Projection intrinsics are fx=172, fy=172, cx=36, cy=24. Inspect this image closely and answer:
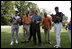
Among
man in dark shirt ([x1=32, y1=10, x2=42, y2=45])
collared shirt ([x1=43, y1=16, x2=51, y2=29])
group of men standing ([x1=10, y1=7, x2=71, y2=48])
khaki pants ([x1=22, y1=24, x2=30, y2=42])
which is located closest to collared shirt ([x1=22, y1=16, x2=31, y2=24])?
group of men standing ([x1=10, y1=7, x2=71, y2=48])

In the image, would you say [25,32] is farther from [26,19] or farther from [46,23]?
[46,23]

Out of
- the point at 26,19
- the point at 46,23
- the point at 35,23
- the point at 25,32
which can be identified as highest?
the point at 26,19

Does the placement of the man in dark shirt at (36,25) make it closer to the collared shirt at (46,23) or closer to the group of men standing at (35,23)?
the group of men standing at (35,23)

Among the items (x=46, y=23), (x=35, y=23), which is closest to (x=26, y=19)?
(x=35, y=23)

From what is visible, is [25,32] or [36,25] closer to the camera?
[36,25]

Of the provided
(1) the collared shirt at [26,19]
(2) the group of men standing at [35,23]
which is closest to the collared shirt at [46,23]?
(2) the group of men standing at [35,23]

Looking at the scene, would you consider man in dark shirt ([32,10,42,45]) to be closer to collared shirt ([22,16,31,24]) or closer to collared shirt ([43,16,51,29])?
collared shirt ([22,16,31,24])

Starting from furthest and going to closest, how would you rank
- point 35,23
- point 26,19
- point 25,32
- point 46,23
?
point 25,32
point 46,23
point 26,19
point 35,23

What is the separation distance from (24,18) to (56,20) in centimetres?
216

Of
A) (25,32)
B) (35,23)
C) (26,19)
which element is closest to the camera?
(35,23)

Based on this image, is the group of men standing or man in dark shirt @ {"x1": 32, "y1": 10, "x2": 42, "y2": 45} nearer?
the group of men standing

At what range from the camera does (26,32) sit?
30.8 ft

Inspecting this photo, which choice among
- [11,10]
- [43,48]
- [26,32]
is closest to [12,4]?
[11,10]

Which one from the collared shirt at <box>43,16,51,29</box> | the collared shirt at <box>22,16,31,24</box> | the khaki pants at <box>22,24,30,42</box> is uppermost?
the collared shirt at <box>22,16,31,24</box>
